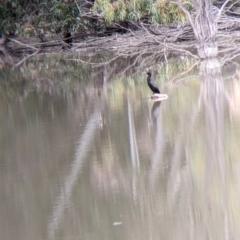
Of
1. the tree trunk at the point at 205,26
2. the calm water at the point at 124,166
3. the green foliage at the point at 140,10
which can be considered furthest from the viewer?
the green foliage at the point at 140,10

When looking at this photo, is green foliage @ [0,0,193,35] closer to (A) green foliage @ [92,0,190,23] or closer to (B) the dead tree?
(A) green foliage @ [92,0,190,23]

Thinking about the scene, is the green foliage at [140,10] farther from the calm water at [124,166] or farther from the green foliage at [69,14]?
the calm water at [124,166]

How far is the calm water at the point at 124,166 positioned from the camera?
5.19 meters

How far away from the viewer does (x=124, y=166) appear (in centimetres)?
693

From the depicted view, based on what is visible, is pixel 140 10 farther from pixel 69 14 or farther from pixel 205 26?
pixel 69 14

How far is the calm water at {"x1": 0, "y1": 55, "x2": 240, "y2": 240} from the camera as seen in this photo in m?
5.19

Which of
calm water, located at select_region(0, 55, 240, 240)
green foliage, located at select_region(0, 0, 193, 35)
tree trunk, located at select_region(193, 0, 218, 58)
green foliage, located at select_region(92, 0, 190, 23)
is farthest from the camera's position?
green foliage, located at select_region(0, 0, 193, 35)

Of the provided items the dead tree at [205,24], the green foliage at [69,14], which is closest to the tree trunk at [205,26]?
the dead tree at [205,24]

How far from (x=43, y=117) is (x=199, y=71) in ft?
15.1

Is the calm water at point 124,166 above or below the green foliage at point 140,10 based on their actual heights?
below

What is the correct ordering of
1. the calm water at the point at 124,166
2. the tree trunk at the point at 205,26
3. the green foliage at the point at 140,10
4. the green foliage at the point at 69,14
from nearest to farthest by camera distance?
the calm water at the point at 124,166, the tree trunk at the point at 205,26, the green foliage at the point at 140,10, the green foliage at the point at 69,14

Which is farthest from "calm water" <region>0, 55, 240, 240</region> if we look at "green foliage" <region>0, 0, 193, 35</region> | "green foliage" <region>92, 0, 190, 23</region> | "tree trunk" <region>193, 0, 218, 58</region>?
"green foliage" <region>0, 0, 193, 35</region>

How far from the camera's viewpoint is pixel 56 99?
484 inches

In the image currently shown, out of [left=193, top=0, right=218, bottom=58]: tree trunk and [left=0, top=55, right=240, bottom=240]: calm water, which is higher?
[left=193, top=0, right=218, bottom=58]: tree trunk
